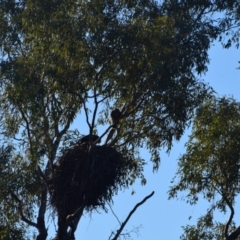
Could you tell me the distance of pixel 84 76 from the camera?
1714 cm

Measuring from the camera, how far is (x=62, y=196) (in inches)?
674

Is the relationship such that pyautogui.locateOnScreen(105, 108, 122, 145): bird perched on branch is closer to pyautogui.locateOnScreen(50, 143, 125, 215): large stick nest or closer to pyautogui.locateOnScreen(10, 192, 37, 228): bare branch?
pyautogui.locateOnScreen(50, 143, 125, 215): large stick nest

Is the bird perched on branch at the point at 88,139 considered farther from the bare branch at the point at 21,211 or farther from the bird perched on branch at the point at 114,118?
the bare branch at the point at 21,211

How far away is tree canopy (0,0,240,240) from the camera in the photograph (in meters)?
17.2

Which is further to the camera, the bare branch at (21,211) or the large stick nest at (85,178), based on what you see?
the bare branch at (21,211)

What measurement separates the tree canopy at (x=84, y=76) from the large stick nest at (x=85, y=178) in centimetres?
35

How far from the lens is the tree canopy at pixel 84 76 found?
1720 cm

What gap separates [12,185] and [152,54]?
3.36m

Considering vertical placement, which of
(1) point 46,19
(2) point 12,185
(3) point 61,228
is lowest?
(3) point 61,228

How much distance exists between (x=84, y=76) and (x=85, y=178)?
1703 millimetres

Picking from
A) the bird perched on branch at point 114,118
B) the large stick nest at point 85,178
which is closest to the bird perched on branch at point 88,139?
the large stick nest at point 85,178

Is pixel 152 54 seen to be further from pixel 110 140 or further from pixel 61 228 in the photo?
pixel 61 228

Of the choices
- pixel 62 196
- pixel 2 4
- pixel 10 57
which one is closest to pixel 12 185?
pixel 62 196

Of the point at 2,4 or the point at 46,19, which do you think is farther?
the point at 2,4
